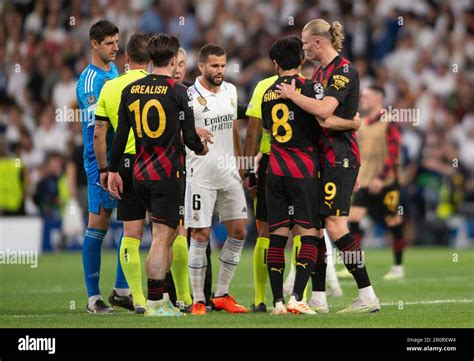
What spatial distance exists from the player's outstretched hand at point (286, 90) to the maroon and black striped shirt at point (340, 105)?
0.81ft

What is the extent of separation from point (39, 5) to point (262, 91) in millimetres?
15861

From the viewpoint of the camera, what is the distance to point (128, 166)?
34.6 ft

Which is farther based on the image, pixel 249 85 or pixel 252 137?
pixel 249 85

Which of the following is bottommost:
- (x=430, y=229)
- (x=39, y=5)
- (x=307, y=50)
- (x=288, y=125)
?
(x=430, y=229)

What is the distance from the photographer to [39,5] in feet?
83.6

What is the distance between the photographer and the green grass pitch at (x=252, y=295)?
382 inches

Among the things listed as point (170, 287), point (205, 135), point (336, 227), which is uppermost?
point (205, 135)

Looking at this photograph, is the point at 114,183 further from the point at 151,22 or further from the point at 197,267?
the point at 151,22

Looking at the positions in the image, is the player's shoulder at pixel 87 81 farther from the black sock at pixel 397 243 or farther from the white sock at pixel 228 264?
the black sock at pixel 397 243

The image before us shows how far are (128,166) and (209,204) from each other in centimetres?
95

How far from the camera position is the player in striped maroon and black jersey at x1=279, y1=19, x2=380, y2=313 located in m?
10.2

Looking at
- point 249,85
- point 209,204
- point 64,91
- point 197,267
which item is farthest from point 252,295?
point 64,91
